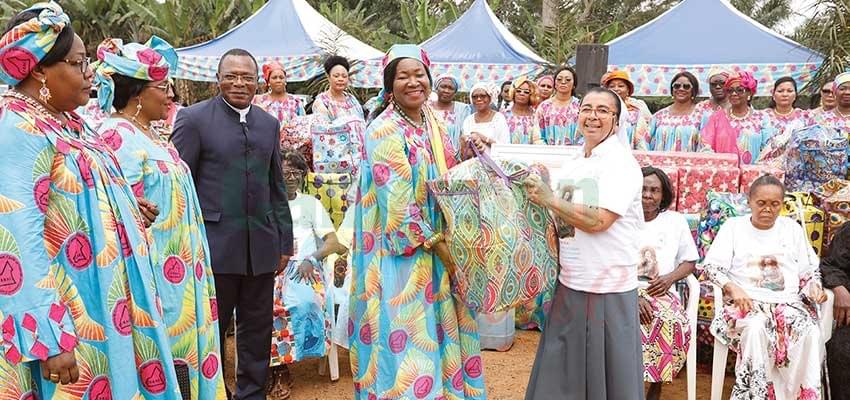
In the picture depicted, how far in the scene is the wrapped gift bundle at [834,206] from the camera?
4.55 m

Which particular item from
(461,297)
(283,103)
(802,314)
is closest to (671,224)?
(802,314)

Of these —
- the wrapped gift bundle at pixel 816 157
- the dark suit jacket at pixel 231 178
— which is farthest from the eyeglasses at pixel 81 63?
the wrapped gift bundle at pixel 816 157

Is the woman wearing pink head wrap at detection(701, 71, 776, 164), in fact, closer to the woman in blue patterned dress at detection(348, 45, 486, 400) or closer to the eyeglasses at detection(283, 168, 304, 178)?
the eyeglasses at detection(283, 168, 304, 178)

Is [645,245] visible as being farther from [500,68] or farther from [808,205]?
[500,68]

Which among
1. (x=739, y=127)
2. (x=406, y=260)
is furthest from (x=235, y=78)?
(x=739, y=127)

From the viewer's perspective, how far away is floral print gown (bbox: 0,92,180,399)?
70.1 inches

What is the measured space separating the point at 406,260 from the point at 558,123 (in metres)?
4.13

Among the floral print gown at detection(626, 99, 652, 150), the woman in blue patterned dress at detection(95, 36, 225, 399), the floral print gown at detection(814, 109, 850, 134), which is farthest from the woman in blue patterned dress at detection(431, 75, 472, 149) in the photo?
the woman in blue patterned dress at detection(95, 36, 225, 399)

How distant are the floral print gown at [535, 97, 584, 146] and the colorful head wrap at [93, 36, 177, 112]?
4531 millimetres

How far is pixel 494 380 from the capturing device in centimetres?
448

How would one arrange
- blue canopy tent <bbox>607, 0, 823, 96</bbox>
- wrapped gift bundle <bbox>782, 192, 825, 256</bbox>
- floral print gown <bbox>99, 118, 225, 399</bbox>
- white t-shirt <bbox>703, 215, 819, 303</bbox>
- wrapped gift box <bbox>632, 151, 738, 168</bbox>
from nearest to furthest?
floral print gown <bbox>99, 118, 225, 399</bbox>
white t-shirt <bbox>703, 215, 819, 303</bbox>
wrapped gift bundle <bbox>782, 192, 825, 256</bbox>
wrapped gift box <bbox>632, 151, 738, 168</bbox>
blue canopy tent <bbox>607, 0, 823, 96</bbox>

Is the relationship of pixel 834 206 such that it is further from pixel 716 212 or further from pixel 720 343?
pixel 720 343

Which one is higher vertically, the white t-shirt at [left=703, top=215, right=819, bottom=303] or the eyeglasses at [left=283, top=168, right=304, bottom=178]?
the eyeglasses at [left=283, top=168, right=304, bottom=178]

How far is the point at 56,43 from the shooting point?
1.92m
